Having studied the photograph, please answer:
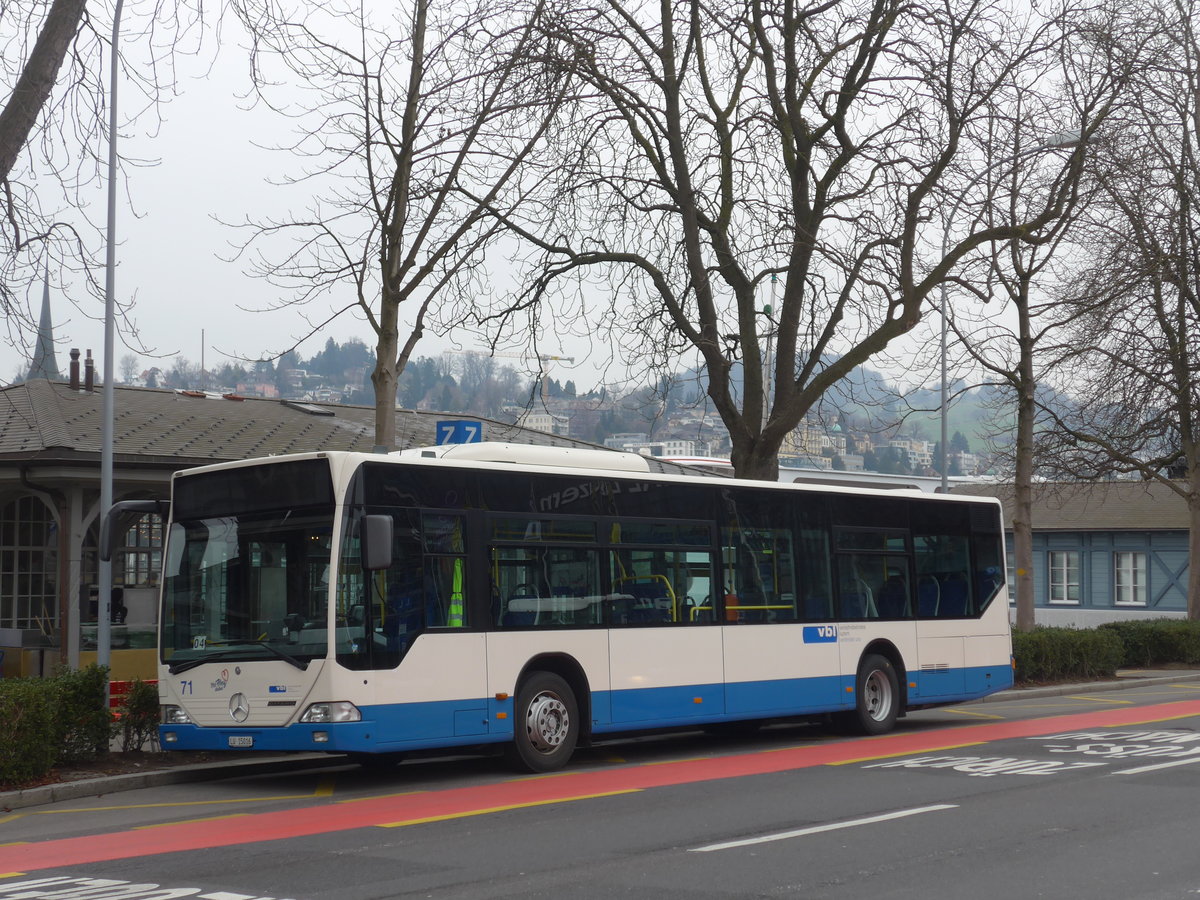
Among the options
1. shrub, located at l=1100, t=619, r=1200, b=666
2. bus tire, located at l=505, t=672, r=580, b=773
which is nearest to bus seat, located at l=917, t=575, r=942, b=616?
bus tire, located at l=505, t=672, r=580, b=773

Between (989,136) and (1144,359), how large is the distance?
14201 millimetres

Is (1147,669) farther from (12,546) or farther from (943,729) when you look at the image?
(12,546)

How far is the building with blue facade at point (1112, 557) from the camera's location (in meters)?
45.4

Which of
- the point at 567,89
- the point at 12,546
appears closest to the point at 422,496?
the point at 567,89

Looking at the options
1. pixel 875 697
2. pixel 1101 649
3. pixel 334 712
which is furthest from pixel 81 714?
pixel 1101 649

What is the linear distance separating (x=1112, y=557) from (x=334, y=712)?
133 ft

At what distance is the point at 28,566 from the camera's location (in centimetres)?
2405

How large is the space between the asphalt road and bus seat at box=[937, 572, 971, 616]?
10.9 feet

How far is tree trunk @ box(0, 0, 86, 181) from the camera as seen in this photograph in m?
12.4

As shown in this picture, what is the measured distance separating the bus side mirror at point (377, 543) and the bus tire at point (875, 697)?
7518 millimetres

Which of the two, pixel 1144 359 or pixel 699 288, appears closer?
pixel 699 288

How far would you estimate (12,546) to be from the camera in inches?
935

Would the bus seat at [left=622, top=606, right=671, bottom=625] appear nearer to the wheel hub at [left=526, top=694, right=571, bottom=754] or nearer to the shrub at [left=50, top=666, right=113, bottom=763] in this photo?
the wheel hub at [left=526, top=694, right=571, bottom=754]

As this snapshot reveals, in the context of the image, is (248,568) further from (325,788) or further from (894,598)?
(894,598)
